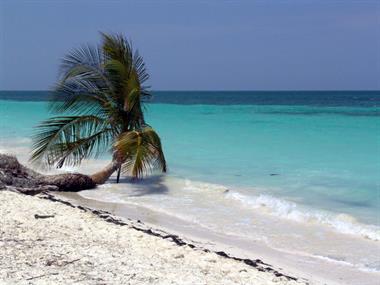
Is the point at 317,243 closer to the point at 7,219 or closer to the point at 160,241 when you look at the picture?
the point at 160,241

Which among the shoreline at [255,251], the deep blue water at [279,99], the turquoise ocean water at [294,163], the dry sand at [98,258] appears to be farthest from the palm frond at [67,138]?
the deep blue water at [279,99]

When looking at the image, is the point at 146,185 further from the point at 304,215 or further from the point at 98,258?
the point at 98,258

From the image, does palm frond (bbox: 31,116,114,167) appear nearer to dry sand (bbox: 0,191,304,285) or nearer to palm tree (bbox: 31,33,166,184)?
palm tree (bbox: 31,33,166,184)

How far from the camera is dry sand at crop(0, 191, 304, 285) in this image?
4.17 meters

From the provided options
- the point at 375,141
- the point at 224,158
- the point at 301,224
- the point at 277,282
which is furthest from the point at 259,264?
the point at 375,141

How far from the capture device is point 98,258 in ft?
15.2

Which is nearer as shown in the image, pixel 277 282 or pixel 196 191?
pixel 277 282

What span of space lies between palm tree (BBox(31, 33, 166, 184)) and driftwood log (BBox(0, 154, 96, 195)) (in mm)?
437

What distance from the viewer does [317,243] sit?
6.05 m

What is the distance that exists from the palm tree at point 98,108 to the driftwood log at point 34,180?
437 millimetres

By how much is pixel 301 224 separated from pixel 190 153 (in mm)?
7970

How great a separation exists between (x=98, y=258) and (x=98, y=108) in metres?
5.50

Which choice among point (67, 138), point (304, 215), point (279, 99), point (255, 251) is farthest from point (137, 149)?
point (279, 99)

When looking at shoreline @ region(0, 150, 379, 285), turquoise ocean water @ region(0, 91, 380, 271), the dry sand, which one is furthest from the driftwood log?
the dry sand
